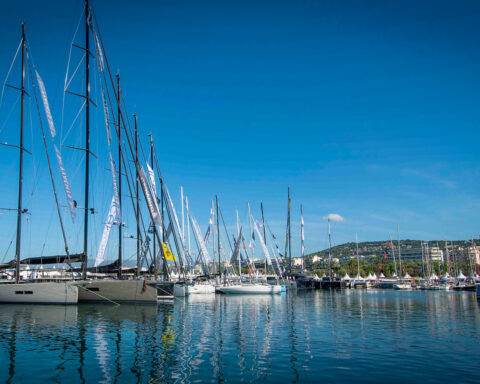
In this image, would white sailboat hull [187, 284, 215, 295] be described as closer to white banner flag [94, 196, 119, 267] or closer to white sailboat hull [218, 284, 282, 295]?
white sailboat hull [218, 284, 282, 295]

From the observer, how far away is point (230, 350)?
17.6 m

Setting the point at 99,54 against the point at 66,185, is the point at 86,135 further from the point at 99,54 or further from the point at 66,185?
the point at 99,54

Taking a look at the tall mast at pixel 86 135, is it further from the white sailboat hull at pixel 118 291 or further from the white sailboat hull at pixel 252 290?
the white sailboat hull at pixel 252 290

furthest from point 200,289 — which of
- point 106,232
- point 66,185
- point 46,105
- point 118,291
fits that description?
point 46,105

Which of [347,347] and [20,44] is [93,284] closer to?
[20,44]

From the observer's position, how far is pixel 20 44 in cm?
3853

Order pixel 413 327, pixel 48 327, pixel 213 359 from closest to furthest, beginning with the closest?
pixel 213 359 → pixel 48 327 → pixel 413 327

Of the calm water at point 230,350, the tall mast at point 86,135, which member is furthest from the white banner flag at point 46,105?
the calm water at point 230,350

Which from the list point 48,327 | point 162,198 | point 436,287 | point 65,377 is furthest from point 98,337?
point 436,287

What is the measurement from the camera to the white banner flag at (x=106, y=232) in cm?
3681

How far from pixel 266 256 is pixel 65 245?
50035mm

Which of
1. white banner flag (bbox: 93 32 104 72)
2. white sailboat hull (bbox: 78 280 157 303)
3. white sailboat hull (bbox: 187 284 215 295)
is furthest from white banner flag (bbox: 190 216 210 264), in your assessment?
white banner flag (bbox: 93 32 104 72)

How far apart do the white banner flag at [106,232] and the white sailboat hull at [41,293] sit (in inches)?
122

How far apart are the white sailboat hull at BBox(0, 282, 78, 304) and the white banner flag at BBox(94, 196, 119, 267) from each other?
3.11 metres
